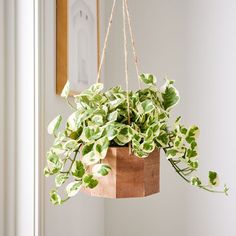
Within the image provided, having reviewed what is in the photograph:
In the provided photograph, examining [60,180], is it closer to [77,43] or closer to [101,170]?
[101,170]

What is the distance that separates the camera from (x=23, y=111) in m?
1.27

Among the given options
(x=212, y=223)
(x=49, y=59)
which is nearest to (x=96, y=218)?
(x=212, y=223)

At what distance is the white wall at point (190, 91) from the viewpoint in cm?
182

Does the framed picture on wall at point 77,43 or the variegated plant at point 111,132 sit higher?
the framed picture on wall at point 77,43

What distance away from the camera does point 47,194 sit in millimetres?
1340

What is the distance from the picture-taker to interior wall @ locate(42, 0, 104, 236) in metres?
1.33

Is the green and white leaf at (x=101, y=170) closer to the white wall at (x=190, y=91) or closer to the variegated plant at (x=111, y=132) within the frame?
the variegated plant at (x=111, y=132)

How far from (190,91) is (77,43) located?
0.68 metres

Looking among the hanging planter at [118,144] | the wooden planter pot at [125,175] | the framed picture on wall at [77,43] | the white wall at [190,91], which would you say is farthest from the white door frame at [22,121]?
the white wall at [190,91]

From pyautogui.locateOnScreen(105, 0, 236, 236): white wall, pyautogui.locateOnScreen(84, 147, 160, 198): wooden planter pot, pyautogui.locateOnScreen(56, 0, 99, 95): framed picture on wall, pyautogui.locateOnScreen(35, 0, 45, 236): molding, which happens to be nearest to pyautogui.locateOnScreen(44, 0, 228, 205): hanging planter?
pyautogui.locateOnScreen(84, 147, 160, 198): wooden planter pot

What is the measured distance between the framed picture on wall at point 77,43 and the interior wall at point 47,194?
0.03 meters

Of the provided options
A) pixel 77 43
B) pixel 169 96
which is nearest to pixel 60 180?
pixel 169 96
